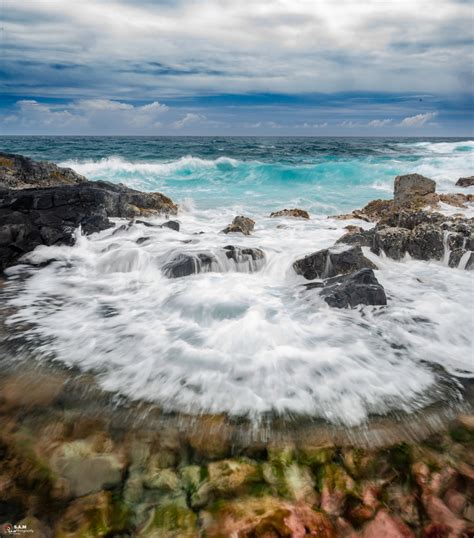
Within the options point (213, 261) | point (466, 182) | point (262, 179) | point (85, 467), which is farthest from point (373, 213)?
point (262, 179)

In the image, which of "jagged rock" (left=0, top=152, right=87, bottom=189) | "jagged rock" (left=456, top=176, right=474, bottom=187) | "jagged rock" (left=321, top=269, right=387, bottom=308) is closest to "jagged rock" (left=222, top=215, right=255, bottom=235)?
"jagged rock" (left=321, top=269, right=387, bottom=308)

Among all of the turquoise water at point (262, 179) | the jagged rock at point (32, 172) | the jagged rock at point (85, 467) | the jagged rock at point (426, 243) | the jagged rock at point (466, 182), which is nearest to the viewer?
the jagged rock at point (85, 467)

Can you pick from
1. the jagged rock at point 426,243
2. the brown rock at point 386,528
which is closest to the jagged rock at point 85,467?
the brown rock at point 386,528

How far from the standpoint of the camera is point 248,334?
5.00 m

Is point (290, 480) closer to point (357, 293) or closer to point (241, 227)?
point (357, 293)

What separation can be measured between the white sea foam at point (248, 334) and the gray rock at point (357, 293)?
0.13 meters

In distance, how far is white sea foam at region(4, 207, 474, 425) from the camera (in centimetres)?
384

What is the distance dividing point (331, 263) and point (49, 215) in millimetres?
6611

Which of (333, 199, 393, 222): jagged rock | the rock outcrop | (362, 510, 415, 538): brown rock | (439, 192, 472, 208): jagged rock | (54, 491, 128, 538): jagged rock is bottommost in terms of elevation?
(333, 199, 393, 222): jagged rock

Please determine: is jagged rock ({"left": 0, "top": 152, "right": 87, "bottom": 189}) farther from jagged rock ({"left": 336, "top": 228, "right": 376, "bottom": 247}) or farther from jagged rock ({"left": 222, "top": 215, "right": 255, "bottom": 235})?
jagged rock ({"left": 336, "top": 228, "right": 376, "bottom": 247})

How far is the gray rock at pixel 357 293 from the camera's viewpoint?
581cm

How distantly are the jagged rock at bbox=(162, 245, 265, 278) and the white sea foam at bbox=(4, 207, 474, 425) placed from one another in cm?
14

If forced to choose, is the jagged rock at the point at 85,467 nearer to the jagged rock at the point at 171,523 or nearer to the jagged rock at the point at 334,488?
the jagged rock at the point at 171,523

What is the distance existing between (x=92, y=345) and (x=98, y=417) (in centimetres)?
147
